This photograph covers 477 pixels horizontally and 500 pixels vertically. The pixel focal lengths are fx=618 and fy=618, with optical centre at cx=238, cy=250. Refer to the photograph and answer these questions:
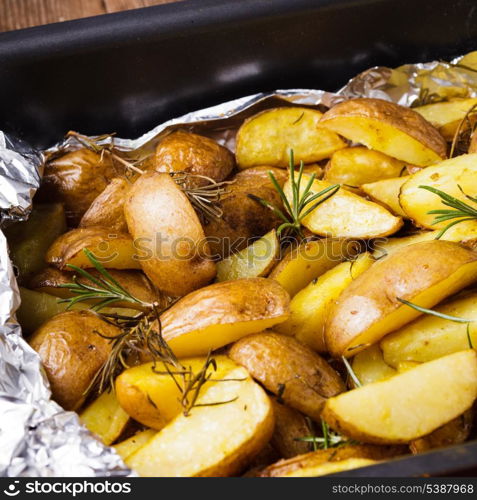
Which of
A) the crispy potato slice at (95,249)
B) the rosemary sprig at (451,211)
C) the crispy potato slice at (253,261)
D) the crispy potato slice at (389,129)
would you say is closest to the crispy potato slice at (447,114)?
the crispy potato slice at (389,129)

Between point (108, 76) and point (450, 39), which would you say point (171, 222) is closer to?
point (108, 76)

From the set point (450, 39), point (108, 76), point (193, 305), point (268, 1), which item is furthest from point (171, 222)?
point (450, 39)

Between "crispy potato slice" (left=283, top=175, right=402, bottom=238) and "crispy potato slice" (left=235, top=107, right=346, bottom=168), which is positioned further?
"crispy potato slice" (left=235, top=107, right=346, bottom=168)

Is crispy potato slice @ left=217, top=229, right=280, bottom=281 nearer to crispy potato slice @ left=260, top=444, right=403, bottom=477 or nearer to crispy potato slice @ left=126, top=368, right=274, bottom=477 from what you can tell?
crispy potato slice @ left=126, top=368, right=274, bottom=477

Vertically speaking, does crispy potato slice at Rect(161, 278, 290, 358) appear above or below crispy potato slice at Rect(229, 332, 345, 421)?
above

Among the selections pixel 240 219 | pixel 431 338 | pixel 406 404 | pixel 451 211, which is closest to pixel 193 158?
pixel 240 219

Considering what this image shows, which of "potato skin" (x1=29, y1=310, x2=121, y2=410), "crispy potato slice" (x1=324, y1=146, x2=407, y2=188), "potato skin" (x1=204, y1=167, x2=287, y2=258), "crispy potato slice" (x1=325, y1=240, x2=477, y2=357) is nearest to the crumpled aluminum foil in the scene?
"potato skin" (x1=29, y1=310, x2=121, y2=410)

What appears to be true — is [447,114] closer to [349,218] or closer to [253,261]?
[349,218]

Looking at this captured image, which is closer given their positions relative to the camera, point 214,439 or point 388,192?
point 214,439
